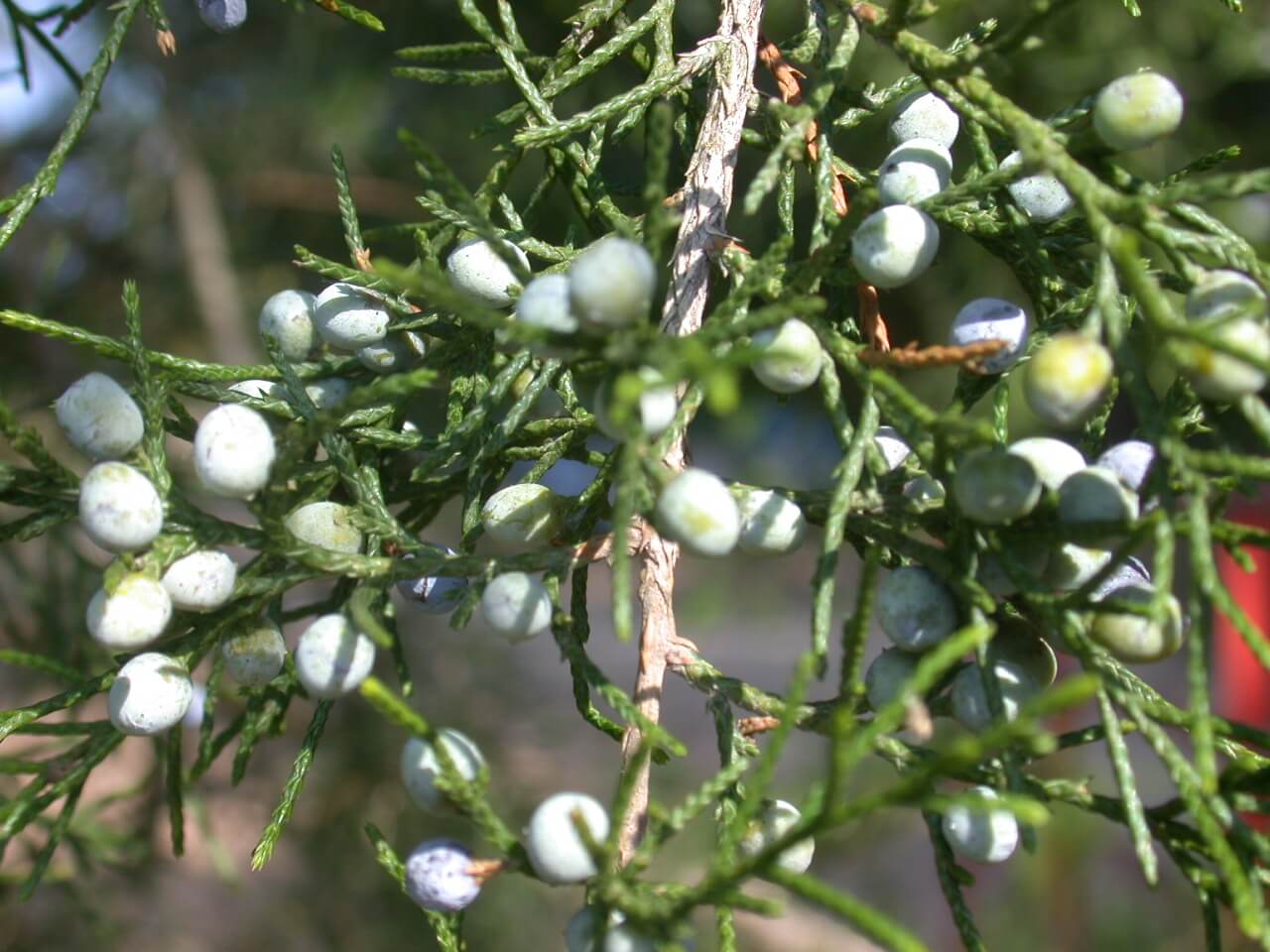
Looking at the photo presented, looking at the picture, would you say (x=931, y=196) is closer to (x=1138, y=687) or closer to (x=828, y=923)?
(x=1138, y=687)

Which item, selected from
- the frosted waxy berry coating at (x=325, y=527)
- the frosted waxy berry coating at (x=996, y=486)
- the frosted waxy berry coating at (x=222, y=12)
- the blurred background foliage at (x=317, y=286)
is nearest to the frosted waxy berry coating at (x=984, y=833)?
the frosted waxy berry coating at (x=996, y=486)

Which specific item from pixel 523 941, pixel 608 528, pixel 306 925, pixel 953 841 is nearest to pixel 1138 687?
pixel 953 841

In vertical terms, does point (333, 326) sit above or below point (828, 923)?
above

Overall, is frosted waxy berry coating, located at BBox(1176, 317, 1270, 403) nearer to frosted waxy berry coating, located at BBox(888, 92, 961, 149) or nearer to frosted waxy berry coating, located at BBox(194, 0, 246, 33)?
frosted waxy berry coating, located at BBox(888, 92, 961, 149)

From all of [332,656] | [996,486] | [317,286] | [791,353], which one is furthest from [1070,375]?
[317,286]

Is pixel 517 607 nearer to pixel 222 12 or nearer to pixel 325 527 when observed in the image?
pixel 325 527

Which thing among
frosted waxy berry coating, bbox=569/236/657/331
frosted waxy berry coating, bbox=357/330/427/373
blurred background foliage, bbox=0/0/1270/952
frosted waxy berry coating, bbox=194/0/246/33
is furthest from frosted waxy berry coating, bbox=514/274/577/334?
blurred background foliage, bbox=0/0/1270/952

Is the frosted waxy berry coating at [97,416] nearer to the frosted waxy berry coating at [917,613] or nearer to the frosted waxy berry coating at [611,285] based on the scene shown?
the frosted waxy berry coating at [611,285]
